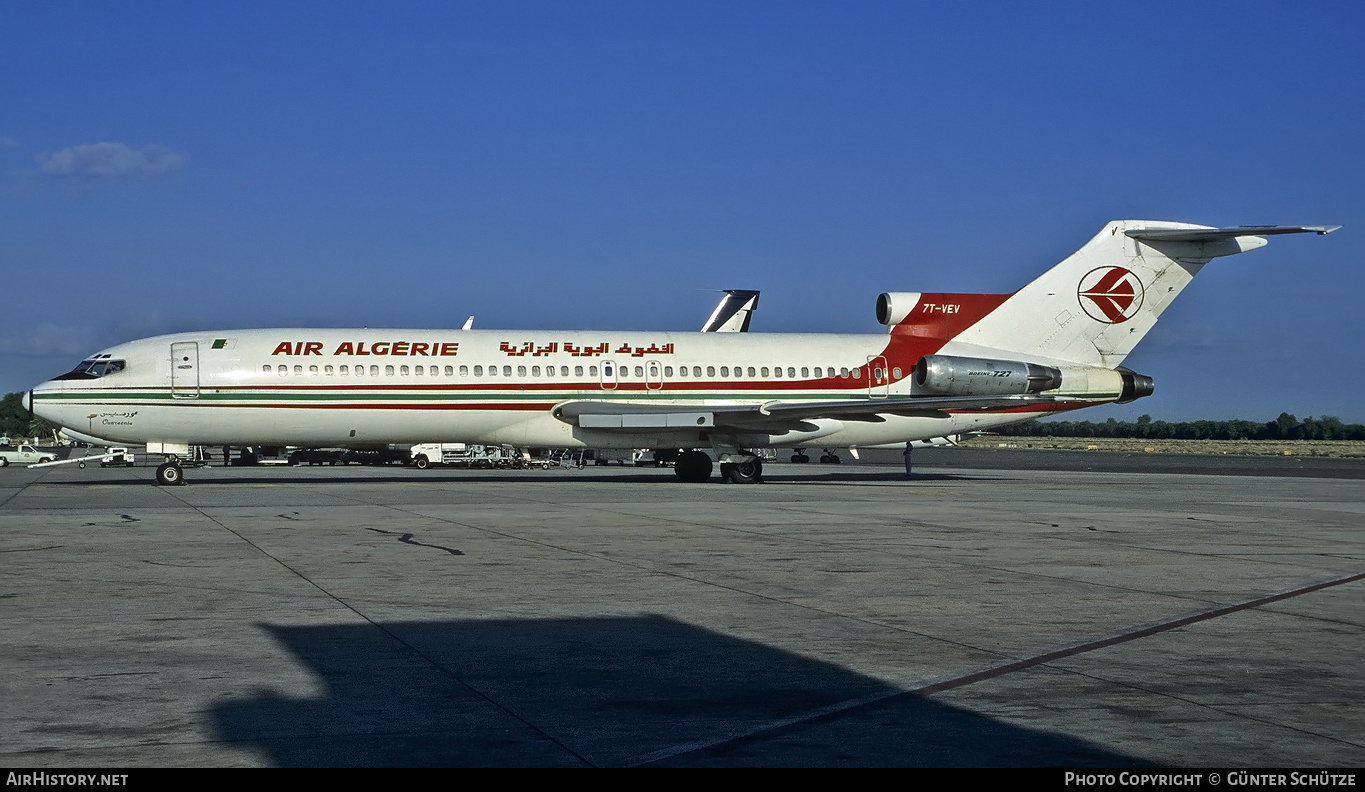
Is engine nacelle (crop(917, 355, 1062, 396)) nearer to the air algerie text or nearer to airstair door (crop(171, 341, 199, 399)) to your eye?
the air algerie text

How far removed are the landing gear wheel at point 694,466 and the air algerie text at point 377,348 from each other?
7212mm

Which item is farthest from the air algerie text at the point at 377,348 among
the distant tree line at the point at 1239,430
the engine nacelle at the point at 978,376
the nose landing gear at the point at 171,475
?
the distant tree line at the point at 1239,430

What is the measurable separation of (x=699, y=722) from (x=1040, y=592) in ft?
19.7

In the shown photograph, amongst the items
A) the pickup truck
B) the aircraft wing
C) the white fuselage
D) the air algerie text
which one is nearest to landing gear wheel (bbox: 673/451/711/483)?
the white fuselage

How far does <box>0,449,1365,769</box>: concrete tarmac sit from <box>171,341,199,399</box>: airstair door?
33.9 feet

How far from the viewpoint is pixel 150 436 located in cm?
2900

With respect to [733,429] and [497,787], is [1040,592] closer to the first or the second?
[497,787]

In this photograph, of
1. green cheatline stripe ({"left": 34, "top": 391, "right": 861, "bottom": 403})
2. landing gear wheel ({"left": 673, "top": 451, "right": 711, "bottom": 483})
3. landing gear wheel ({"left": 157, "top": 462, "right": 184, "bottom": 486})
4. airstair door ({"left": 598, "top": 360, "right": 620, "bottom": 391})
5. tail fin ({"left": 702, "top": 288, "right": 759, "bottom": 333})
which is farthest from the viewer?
tail fin ({"left": 702, "top": 288, "right": 759, "bottom": 333})

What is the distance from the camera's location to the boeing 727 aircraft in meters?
29.1

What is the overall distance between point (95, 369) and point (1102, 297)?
25.7 meters

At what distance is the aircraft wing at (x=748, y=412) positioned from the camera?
31.0 m

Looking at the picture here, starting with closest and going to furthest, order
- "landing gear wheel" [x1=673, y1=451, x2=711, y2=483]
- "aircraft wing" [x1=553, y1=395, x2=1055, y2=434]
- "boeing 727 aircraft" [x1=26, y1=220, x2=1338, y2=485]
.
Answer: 1. "boeing 727 aircraft" [x1=26, y1=220, x2=1338, y2=485]
2. "aircraft wing" [x1=553, y1=395, x2=1055, y2=434]
3. "landing gear wheel" [x1=673, y1=451, x2=711, y2=483]

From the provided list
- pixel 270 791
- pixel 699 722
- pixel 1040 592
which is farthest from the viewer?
pixel 1040 592

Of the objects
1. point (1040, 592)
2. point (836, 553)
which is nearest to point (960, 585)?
point (1040, 592)
